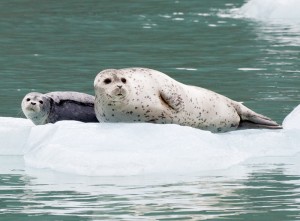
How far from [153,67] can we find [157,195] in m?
12.1

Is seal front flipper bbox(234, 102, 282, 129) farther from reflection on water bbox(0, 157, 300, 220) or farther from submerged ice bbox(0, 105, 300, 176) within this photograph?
reflection on water bbox(0, 157, 300, 220)

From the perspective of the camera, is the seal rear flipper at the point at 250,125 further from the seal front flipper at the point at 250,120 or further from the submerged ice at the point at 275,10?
the submerged ice at the point at 275,10

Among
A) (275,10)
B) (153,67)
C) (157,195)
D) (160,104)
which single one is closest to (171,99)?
(160,104)

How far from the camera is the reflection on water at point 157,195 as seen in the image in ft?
30.2

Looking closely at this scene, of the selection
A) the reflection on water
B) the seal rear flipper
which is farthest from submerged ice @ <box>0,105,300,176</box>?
the seal rear flipper

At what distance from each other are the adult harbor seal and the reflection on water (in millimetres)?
1100

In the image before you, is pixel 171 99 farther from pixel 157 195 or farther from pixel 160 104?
pixel 157 195

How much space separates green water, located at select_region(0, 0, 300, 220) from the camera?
9523 millimetres

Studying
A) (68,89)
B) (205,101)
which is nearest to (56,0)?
(68,89)

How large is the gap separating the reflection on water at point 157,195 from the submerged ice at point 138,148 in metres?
0.18

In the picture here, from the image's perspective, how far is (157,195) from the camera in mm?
9961

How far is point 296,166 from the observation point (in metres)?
11.4

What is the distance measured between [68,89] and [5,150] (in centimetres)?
603

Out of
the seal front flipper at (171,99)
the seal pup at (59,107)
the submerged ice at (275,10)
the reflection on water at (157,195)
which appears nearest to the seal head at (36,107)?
the seal pup at (59,107)
